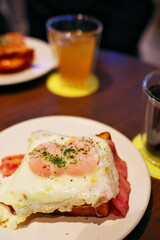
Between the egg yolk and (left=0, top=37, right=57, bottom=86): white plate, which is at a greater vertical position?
the egg yolk

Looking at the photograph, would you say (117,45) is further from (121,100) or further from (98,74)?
(121,100)

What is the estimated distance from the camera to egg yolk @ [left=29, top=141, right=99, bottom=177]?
0.87 metres

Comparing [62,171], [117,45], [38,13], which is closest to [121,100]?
[62,171]

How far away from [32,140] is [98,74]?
920mm

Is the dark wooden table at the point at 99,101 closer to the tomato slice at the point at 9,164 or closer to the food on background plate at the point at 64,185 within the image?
the tomato slice at the point at 9,164

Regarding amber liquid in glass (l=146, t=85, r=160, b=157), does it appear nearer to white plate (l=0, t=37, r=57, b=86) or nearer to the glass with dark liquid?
the glass with dark liquid

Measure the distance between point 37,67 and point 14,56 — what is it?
16 centimetres

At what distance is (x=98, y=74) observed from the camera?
1.82 m

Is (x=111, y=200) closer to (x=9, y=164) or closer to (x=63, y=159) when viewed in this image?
(x=63, y=159)

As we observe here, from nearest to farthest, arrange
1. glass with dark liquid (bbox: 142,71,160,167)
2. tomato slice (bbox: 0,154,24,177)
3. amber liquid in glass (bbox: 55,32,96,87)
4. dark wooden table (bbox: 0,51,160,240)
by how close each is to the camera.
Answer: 1. tomato slice (bbox: 0,154,24,177)
2. glass with dark liquid (bbox: 142,71,160,167)
3. dark wooden table (bbox: 0,51,160,240)
4. amber liquid in glass (bbox: 55,32,96,87)

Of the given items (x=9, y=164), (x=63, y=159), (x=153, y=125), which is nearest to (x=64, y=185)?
(x=63, y=159)

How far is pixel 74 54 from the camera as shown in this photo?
1630 millimetres

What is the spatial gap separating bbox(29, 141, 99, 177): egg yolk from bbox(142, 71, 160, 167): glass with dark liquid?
0.32 metres

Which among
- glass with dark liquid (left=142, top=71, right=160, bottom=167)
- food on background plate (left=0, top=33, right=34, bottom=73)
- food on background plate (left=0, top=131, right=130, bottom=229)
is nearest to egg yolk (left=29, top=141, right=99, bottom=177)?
food on background plate (left=0, top=131, right=130, bottom=229)
